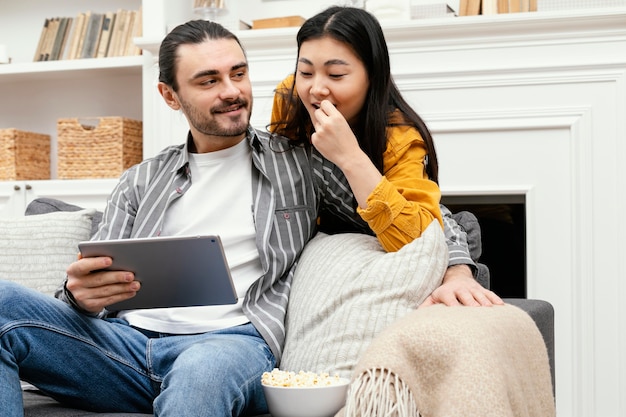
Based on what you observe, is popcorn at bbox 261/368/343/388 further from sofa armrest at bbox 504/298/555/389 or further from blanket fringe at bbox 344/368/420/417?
sofa armrest at bbox 504/298/555/389

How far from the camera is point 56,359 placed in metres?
1.56

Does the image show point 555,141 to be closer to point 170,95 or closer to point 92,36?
point 170,95

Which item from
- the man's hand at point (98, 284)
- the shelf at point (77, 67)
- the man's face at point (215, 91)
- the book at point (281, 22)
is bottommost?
the man's hand at point (98, 284)

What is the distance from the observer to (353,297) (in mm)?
1533

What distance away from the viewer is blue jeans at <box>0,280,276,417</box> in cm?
144

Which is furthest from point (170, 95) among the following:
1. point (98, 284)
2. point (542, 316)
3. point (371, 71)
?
point (542, 316)

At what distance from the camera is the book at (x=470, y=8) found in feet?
9.19

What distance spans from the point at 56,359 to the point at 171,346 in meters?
0.22

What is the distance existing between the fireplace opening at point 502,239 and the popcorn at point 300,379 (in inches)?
64.2

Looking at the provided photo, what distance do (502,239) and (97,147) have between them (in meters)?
1.61

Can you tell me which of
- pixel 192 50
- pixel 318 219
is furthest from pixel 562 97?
pixel 192 50

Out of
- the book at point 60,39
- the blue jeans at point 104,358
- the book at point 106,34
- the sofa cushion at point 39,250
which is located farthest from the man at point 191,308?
the book at point 60,39

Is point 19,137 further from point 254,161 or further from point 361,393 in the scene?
point 361,393

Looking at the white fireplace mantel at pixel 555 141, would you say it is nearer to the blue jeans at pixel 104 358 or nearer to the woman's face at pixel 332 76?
the woman's face at pixel 332 76
